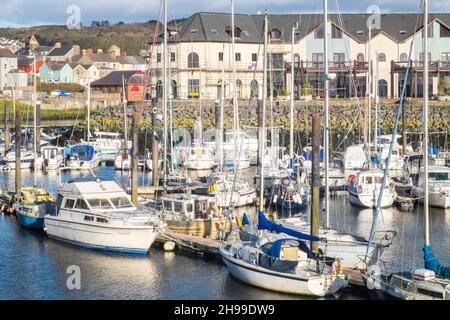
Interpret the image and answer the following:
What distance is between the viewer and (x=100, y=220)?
34.9 m

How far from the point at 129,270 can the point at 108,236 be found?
2740 mm

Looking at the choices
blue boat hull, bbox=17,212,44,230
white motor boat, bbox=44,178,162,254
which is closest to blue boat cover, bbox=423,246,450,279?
white motor boat, bbox=44,178,162,254

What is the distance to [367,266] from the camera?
2969cm

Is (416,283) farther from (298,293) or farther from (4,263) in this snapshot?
(4,263)

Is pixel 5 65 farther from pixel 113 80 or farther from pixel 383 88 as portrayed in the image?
pixel 383 88

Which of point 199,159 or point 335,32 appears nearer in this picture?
point 199,159

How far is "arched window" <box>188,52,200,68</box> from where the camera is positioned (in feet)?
286

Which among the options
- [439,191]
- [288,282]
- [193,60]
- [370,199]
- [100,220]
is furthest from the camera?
[193,60]

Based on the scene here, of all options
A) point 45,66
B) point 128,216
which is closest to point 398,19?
point 128,216

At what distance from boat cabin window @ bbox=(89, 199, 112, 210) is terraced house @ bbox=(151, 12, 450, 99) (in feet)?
160

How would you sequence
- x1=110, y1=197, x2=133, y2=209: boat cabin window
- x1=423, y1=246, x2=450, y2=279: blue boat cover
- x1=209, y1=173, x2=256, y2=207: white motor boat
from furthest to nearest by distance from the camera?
x1=209, y1=173, x2=256, y2=207: white motor boat < x1=110, y1=197, x2=133, y2=209: boat cabin window < x1=423, y1=246, x2=450, y2=279: blue boat cover

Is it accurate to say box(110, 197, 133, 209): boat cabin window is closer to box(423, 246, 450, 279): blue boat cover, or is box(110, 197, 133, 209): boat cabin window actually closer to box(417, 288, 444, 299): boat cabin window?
box(423, 246, 450, 279): blue boat cover

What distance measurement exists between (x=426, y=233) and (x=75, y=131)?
210ft

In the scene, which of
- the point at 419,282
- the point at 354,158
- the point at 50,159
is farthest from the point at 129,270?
the point at 50,159
